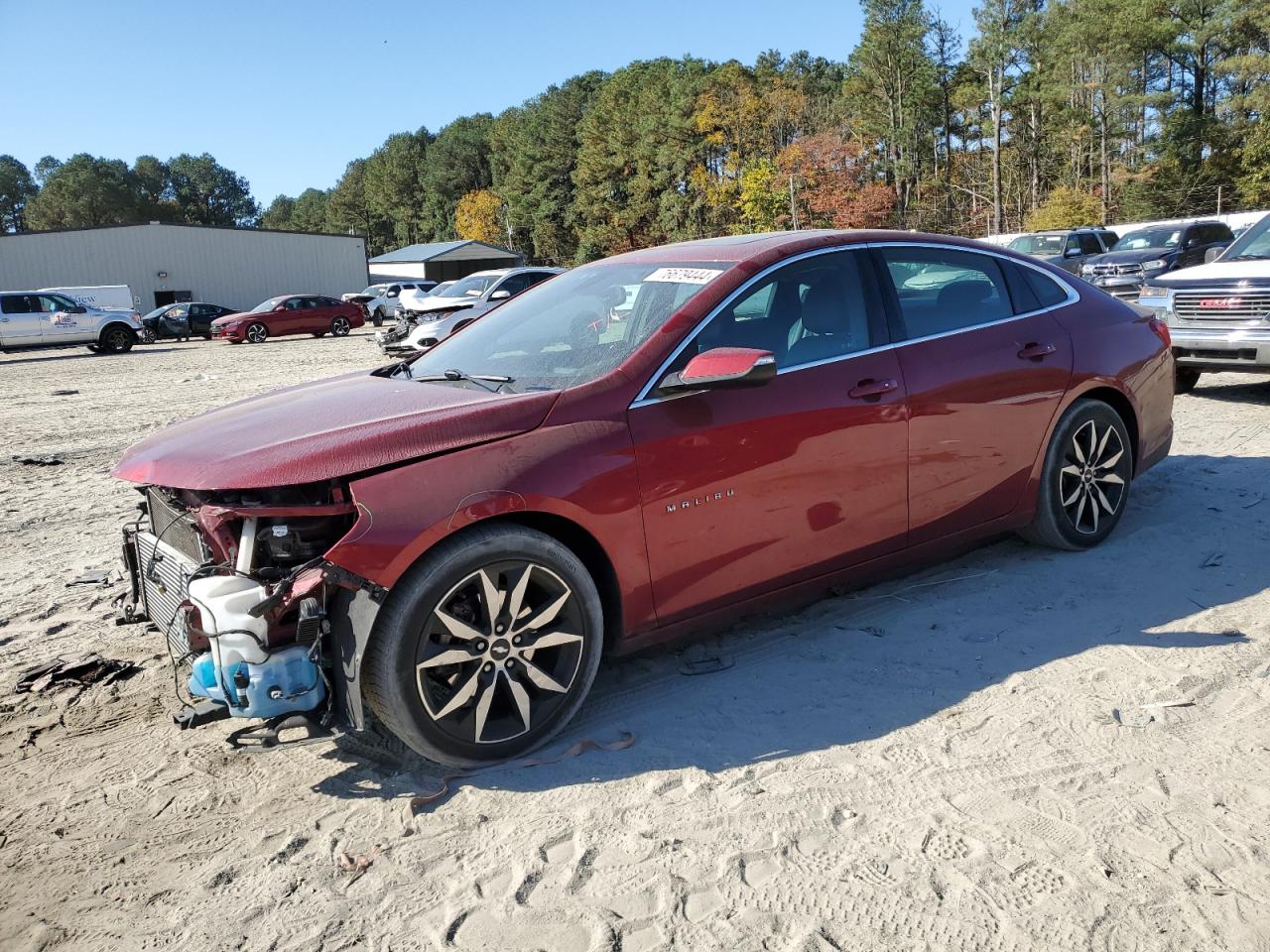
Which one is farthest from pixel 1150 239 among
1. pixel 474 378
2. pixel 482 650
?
pixel 482 650

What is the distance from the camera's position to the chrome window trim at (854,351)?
11.9 feet

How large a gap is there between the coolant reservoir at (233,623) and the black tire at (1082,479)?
3.71 metres

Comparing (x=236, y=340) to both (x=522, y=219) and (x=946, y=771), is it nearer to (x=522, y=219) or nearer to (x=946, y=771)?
(x=946, y=771)

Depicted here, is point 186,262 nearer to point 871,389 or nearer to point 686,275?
point 686,275

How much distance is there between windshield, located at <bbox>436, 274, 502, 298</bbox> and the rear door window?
17.9m

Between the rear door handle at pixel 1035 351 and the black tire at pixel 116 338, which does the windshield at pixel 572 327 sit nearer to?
the rear door handle at pixel 1035 351

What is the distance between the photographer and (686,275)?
161 inches

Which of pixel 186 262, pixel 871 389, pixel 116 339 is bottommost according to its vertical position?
pixel 871 389

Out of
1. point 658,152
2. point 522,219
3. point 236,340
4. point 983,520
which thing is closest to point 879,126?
point 658,152

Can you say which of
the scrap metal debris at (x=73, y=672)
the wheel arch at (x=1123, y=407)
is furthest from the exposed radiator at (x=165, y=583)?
the wheel arch at (x=1123, y=407)

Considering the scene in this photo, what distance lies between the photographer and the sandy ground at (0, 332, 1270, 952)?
2568 millimetres

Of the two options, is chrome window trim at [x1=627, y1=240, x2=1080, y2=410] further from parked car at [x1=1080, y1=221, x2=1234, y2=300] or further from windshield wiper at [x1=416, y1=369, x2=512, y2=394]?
parked car at [x1=1080, y1=221, x2=1234, y2=300]

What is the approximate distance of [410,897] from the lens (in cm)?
269

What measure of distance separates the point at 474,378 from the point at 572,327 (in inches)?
19.0
